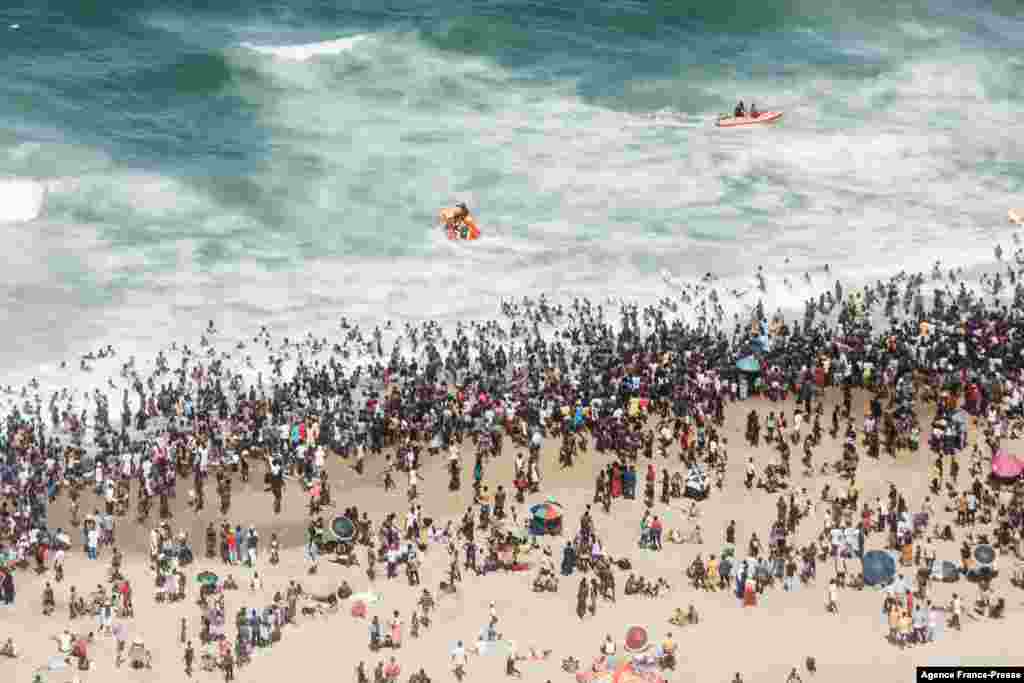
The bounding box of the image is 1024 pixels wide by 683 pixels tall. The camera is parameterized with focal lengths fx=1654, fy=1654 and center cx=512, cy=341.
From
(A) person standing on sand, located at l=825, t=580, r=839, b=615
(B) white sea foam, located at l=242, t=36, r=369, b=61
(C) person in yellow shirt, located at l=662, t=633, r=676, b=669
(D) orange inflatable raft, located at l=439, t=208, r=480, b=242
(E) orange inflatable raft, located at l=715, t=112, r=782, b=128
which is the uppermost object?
(B) white sea foam, located at l=242, t=36, r=369, b=61

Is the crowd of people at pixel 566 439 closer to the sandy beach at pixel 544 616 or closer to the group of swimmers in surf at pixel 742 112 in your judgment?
the sandy beach at pixel 544 616

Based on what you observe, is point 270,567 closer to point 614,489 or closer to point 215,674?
point 215,674

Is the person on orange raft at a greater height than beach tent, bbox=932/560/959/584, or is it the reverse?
the person on orange raft

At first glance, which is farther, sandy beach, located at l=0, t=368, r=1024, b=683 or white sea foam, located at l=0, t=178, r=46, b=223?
white sea foam, located at l=0, t=178, r=46, b=223

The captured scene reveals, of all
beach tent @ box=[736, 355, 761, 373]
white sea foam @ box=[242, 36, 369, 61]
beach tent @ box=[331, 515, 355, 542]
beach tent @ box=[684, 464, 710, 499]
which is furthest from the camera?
white sea foam @ box=[242, 36, 369, 61]

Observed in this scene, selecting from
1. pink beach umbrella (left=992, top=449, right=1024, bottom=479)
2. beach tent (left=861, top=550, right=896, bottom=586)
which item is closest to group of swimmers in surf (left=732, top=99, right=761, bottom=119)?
pink beach umbrella (left=992, top=449, right=1024, bottom=479)

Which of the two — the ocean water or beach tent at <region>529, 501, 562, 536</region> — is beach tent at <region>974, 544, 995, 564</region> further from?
the ocean water

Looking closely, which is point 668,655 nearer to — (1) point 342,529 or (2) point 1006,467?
(1) point 342,529
